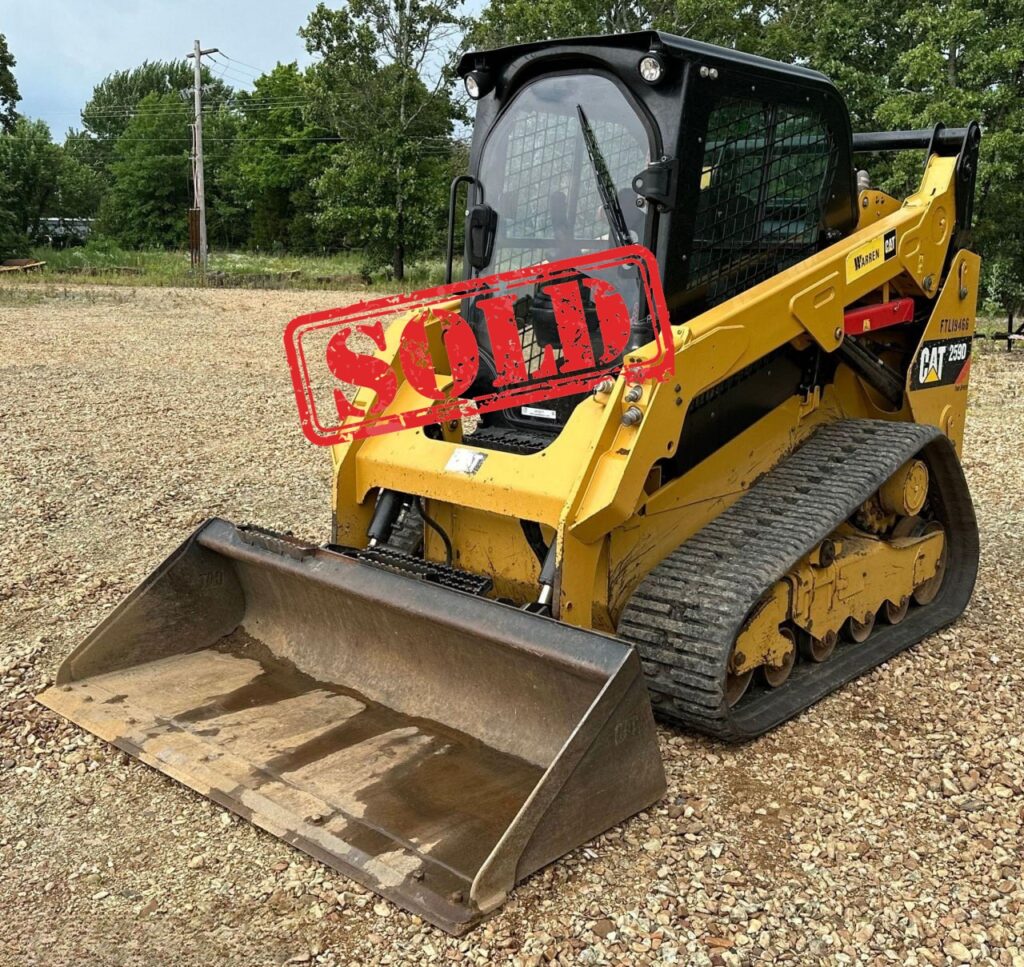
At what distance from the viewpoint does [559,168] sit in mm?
4230

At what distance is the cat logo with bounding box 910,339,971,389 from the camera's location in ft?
16.9

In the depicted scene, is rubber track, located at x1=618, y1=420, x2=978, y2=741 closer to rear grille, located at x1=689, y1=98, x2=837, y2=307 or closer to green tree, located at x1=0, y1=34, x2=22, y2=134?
rear grille, located at x1=689, y1=98, x2=837, y2=307

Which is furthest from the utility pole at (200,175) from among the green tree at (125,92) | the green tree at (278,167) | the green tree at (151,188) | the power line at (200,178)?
the green tree at (125,92)

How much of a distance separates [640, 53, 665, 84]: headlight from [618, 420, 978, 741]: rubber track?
5.35 feet

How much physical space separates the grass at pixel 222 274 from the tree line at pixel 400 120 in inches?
41.8

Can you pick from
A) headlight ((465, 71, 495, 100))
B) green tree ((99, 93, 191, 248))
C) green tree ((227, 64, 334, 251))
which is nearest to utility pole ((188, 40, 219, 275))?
green tree ((227, 64, 334, 251))

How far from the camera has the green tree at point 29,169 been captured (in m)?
40.5

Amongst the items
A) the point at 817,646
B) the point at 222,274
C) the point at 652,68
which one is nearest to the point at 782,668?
the point at 817,646

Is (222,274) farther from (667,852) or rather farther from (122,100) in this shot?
(122,100)

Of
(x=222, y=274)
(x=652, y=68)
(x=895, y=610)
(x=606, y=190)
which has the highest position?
(x=652, y=68)

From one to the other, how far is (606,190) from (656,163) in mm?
231

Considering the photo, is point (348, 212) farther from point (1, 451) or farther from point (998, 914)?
point (998, 914)

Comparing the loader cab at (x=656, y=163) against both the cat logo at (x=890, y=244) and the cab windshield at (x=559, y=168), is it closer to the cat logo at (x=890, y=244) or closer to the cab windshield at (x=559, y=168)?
the cab windshield at (x=559, y=168)

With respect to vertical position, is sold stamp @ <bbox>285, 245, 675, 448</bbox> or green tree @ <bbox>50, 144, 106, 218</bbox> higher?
green tree @ <bbox>50, 144, 106, 218</bbox>
